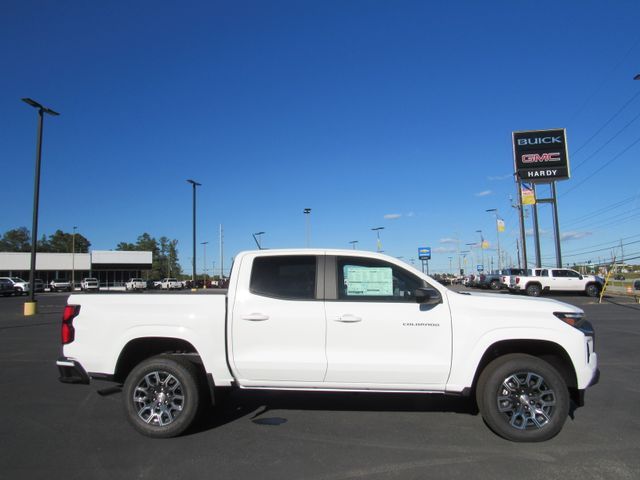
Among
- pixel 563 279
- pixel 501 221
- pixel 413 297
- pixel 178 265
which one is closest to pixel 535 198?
pixel 501 221

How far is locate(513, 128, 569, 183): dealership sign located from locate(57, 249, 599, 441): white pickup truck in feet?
144

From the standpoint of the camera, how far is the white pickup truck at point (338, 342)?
4660mm

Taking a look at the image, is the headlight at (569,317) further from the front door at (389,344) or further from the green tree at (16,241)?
the green tree at (16,241)

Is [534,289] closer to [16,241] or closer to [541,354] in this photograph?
[541,354]

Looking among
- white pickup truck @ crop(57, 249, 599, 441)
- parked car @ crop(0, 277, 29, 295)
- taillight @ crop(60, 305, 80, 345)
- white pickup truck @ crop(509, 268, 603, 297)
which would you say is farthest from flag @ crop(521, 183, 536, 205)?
parked car @ crop(0, 277, 29, 295)

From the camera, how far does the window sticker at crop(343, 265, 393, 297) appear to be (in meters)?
4.95

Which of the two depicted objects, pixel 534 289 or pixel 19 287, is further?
pixel 19 287

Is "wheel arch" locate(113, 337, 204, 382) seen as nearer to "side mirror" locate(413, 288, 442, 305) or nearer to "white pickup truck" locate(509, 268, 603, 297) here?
"side mirror" locate(413, 288, 442, 305)

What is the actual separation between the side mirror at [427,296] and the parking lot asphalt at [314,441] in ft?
4.49

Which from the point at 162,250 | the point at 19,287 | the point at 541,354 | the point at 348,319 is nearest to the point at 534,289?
the point at 541,354

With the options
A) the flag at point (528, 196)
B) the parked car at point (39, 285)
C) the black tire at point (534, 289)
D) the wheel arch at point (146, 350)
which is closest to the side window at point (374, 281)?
the wheel arch at point (146, 350)

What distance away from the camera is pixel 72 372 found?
5.00 m

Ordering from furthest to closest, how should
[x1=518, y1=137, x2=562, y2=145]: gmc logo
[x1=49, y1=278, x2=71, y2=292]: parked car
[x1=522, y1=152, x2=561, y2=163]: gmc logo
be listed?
Result: [x1=49, y1=278, x2=71, y2=292]: parked car → [x1=518, y1=137, x2=562, y2=145]: gmc logo → [x1=522, y1=152, x2=561, y2=163]: gmc logo

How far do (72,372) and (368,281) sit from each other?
10.8ft
